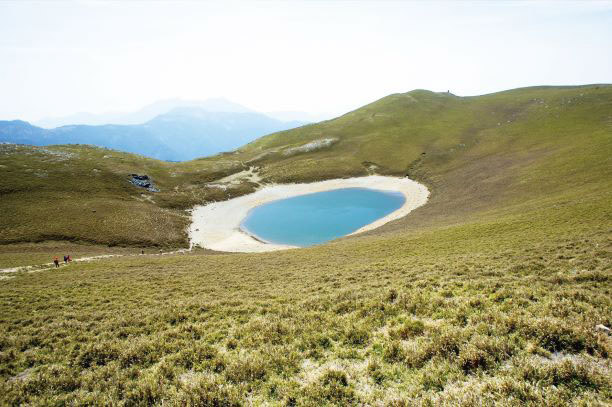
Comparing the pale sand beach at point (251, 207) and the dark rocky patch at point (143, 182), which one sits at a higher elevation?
the dark rocky patch at point (143, 182)

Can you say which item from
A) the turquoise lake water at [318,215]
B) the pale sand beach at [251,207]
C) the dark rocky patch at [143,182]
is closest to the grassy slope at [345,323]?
the pale sand beach at [251,207]

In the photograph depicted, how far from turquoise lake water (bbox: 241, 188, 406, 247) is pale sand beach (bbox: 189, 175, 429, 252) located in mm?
2859

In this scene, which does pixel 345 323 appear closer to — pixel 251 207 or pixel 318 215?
pixel 318 215

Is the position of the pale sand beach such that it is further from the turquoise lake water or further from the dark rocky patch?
the dark rocky patch

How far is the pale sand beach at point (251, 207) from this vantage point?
63316 mm

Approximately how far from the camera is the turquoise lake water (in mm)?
68062

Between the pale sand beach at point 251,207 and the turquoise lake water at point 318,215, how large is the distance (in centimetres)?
286

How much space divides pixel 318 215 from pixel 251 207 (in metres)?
22.9

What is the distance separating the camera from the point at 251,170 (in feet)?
414

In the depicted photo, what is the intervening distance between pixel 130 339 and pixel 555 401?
49.7ft

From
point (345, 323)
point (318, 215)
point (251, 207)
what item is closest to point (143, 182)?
point (251, 207)

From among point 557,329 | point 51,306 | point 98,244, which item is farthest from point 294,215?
point 557,329

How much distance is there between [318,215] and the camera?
81.6 metres

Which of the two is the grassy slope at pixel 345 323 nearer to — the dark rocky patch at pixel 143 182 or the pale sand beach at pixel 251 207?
the pale sand beach at pixel 251 207
